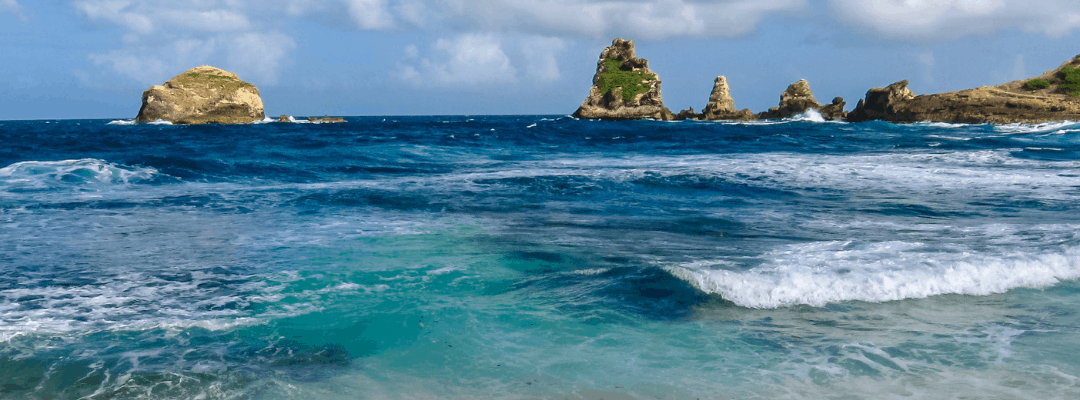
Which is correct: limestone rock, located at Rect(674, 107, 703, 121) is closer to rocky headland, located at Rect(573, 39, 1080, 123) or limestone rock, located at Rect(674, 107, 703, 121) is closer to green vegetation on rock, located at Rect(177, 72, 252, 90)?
rocky headland, located at Rect(573, 39, 1080, 123)

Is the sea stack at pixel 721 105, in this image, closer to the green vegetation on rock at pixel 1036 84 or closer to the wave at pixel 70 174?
the green vegetation on rock at pixel 1036 84

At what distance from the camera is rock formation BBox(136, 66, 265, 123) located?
75188mm

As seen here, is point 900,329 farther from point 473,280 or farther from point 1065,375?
point 473,280

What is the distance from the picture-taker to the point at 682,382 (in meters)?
3.67

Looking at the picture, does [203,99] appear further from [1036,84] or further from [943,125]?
[1036,84]

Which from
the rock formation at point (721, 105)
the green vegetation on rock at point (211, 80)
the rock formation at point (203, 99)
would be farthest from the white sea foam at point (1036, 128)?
the green vegetation on rock at point (211, 80)

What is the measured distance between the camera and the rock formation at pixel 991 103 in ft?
201

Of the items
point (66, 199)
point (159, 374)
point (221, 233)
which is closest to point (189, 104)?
point (66, 199)

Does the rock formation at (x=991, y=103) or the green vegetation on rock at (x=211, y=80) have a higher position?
the green vegetation on rock at (x=211, y=80)

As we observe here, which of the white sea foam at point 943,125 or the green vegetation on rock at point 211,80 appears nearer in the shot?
the white sea foam at point 943,125

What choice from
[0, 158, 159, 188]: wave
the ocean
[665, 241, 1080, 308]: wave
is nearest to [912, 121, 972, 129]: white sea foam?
the ocean

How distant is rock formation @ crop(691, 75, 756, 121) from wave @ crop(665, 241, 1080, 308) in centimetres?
8626

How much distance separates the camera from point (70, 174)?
1594 centimetres

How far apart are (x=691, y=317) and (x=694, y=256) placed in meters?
2.09
